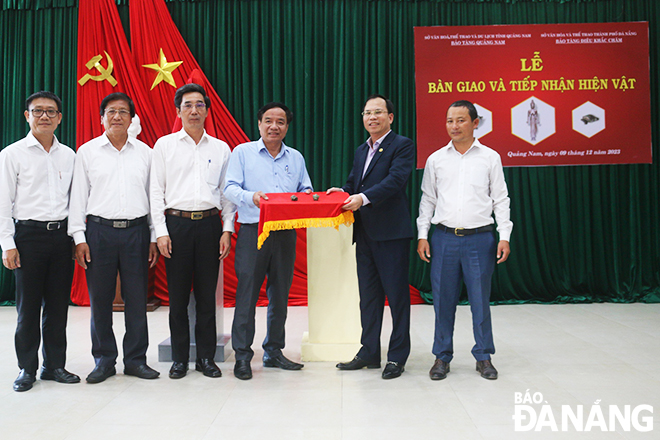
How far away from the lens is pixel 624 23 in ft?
17.2

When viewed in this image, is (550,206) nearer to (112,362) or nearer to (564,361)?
(564,361)

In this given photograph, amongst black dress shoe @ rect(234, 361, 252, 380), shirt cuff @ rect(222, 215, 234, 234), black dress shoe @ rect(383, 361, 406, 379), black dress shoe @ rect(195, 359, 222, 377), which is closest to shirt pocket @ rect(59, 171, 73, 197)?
shirt cuff @ rect(222, 215, 234, 234)

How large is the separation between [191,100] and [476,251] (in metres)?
1.81

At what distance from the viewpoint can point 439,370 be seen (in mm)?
2789

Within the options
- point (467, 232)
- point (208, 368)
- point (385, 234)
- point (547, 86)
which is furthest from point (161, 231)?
point (547, 86)

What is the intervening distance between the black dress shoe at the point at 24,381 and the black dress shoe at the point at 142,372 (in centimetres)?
46

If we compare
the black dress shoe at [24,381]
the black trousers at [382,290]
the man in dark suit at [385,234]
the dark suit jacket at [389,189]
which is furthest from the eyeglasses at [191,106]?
the black dress shoe at [24,381]

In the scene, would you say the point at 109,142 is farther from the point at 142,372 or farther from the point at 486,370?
the point at 486,370

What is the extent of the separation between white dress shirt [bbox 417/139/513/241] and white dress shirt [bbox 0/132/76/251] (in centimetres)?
209

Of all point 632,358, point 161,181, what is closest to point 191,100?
point 161,181

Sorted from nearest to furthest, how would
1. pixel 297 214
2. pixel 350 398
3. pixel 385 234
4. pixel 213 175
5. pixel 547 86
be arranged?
pixel 350 398 < pixel 297 214 < pixel 385 234 < pixel 213 175 < pixel 547 86

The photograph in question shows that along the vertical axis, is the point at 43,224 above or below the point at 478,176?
below

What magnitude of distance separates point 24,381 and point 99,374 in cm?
36

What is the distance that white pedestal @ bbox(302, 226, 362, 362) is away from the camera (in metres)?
3.14
